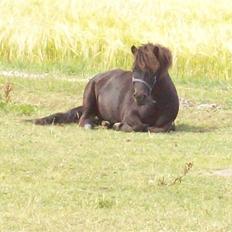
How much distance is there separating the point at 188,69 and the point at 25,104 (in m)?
4.13

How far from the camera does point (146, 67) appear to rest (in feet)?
37.8

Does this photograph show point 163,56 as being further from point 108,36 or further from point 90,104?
point 108,36

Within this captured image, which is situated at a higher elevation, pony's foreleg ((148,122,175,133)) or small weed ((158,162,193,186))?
small weed ((158,162,193,186))

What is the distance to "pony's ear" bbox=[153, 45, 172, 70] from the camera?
38.0 feet

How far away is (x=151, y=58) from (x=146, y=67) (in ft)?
0.40

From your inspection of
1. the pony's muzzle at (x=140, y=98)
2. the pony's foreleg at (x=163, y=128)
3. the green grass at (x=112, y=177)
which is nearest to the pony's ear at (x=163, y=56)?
the pony's muzzle at (x=140, y=98)

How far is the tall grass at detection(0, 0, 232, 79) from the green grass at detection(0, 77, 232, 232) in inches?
143

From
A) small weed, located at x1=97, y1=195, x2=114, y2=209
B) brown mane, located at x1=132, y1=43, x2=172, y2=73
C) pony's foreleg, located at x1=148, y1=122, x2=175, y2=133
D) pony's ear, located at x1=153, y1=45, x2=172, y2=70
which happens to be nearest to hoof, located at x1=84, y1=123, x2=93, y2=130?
pony's foreleg, located at x1=148, y1=122, x2=175, y2=133

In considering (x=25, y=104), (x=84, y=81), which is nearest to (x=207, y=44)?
(x=84, y=81)

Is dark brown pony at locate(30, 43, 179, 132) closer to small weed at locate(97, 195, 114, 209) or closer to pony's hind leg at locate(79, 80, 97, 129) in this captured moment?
pony's hind leg at locate(79, 80, 97, 129)

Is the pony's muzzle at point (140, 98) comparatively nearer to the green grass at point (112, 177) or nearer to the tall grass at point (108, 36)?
the green grass at point (112, 177)

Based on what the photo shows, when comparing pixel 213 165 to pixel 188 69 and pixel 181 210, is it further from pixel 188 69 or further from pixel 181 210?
pixel 188 69

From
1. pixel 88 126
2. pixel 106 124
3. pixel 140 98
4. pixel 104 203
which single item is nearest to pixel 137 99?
pixel 140 98

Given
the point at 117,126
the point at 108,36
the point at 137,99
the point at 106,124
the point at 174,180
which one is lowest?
the point at 108,36
